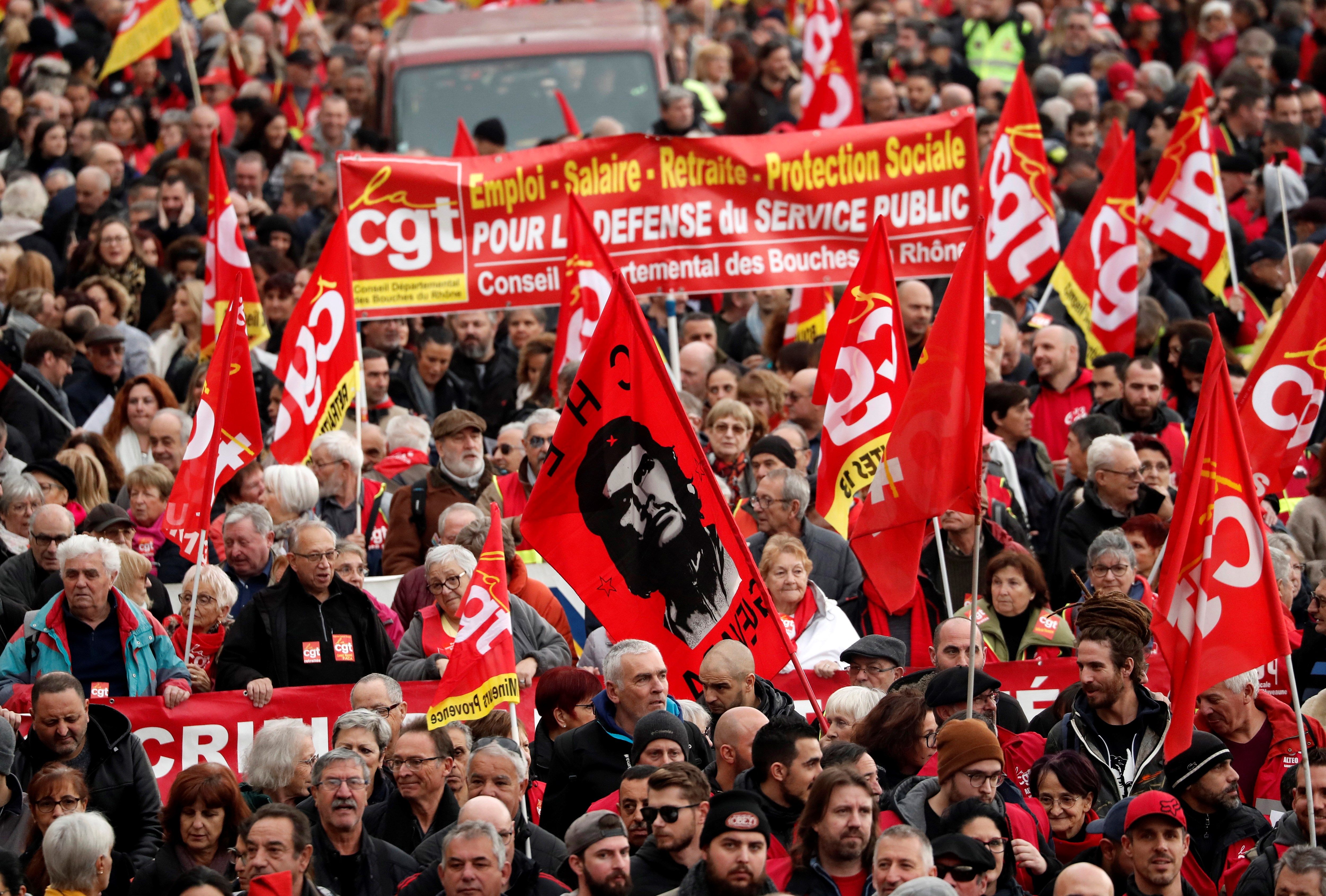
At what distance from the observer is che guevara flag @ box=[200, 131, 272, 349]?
12789 mm

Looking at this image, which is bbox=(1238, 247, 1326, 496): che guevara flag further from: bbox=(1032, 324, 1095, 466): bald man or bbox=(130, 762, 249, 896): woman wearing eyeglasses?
bbox=(130, 762, 249, 896): woman wearing eyeglasses

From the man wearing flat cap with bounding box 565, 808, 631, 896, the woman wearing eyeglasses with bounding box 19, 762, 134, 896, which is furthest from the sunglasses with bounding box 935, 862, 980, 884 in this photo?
the woman wearing eyeglasses with bounding box 19, 762, 134, 896

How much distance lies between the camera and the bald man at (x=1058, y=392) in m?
12.7

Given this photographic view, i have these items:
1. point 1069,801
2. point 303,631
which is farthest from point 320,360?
point 1069,801

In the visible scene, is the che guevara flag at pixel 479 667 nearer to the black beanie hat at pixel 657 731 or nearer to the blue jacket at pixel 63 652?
the black beanie hat at pixel 657 731

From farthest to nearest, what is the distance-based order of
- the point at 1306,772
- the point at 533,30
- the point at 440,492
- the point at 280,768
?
1. the point at 533,30
2. the point at 440,492
3. the point at 280,768
4. the point at 1306,772

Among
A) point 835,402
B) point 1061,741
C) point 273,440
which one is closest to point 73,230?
point 273,440

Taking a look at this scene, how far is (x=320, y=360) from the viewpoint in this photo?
12.0 metres

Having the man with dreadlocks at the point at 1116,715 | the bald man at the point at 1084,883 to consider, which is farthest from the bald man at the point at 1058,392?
the bald man at the point at 1084,883

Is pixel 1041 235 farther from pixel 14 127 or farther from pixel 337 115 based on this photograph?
pixel 14 127

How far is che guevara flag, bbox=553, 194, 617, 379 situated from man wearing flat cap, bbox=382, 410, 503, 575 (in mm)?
970

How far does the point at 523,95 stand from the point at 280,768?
32.2 feet

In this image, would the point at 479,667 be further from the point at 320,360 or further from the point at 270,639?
the point at 320,360

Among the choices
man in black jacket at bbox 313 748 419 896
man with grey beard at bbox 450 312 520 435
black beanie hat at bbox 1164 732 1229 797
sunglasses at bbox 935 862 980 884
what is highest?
sunglasses at bbox 935 862 980 884
